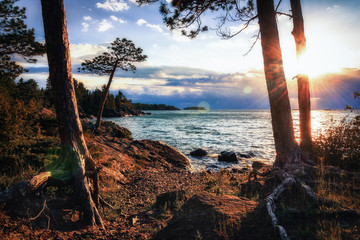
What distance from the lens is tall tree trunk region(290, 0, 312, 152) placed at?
8.93 meters

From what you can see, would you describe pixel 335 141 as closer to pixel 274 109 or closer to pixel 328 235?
pixel 274 109

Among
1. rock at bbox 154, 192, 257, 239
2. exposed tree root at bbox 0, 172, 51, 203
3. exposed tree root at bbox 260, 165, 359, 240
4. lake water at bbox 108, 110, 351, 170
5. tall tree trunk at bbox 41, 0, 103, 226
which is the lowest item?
lake water at bbox 108, 110, 351, 170

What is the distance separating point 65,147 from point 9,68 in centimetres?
1690

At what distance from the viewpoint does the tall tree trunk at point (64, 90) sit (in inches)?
165

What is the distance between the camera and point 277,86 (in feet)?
21.5

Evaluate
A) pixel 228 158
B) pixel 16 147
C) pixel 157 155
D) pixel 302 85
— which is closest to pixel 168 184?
pixel 157 155

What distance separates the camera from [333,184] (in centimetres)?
566

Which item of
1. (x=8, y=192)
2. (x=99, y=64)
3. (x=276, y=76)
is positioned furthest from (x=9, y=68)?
(x=276, y=76)

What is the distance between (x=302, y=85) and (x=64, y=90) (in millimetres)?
9827

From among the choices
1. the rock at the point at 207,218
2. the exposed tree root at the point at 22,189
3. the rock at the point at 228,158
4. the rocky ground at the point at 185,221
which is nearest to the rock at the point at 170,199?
the rocky ground at the point at 185,221

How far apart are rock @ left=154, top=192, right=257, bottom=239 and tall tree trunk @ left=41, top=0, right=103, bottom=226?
1843 millimetres

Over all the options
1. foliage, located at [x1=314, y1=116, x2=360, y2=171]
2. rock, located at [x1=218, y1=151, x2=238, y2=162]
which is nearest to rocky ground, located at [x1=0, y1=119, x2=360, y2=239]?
foliage, located at [x1=314, y1=116, x2=360, y2=171]

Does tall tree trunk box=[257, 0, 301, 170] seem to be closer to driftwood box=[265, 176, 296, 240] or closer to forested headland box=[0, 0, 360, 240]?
forested headland box=[0, 0, 360, 240]

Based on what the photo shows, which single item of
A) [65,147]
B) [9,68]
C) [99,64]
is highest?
[99,64]
